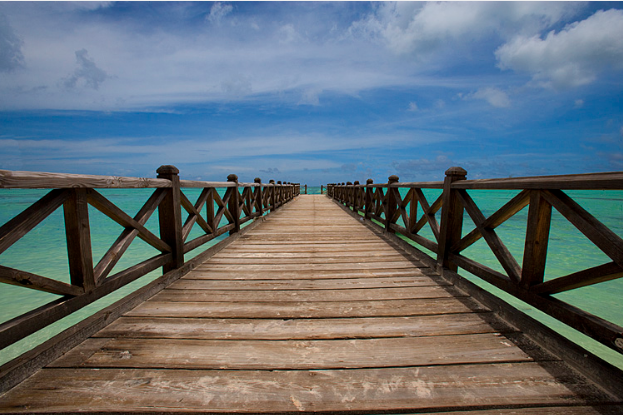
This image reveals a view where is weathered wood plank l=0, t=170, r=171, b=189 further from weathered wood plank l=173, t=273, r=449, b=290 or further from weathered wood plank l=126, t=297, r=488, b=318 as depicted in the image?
weathered wood plank l=173, t=273, r=449, b=290

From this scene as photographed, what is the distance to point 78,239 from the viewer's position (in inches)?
77.5

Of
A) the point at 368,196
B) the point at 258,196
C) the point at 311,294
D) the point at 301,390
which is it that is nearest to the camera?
the point at 301,390

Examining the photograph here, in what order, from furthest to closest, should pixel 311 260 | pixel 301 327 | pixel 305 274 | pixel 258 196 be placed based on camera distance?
pixel 258 196 < pixel 311 260 < pixel 305 274 < pixel 301 327

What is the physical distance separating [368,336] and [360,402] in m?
0.61

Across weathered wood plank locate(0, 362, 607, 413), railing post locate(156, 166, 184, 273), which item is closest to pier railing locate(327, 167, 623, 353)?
weathered wood plank locate(0, 362, 607, 413)

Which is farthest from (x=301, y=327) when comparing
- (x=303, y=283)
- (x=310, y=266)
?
(x=310, y=266)

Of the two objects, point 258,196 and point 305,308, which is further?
point 258,196

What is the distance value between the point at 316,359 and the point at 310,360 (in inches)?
1.6

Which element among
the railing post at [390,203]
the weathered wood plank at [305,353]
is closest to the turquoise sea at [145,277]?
the railing post at [390,203]

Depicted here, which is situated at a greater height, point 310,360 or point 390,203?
point 390,203

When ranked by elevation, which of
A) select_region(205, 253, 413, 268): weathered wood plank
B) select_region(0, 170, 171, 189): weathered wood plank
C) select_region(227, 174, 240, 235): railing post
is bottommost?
select_region(205, 253, 413, 268): weathered wood plank

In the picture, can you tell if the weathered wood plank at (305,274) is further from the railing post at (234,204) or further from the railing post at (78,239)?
A: the railing post at (234,204)

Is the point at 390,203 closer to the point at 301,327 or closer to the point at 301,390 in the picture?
the point at 301,327

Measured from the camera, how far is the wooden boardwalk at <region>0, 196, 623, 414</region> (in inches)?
57.0
